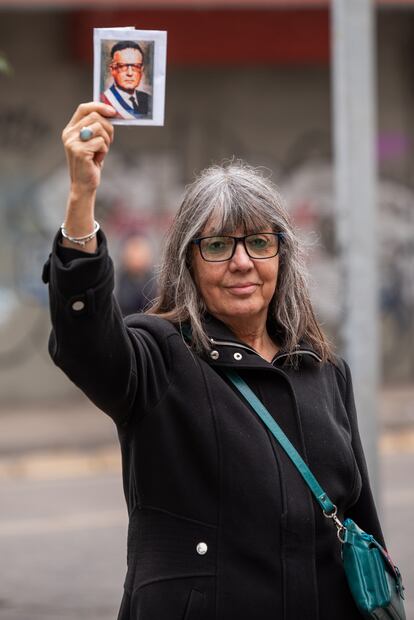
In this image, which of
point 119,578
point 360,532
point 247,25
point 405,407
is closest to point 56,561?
point 119,578

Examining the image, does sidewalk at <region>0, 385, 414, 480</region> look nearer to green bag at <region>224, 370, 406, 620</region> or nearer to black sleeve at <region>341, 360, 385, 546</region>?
black sleeve at <region>341, 360, 385, 546</region>

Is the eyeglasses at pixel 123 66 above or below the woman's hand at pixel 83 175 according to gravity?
above

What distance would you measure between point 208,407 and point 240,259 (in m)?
0.35

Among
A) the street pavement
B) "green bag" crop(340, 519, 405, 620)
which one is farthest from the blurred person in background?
"green bag" crop(340, 519, 405, 620)

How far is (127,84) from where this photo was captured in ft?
9.58

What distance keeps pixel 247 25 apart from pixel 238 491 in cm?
1262

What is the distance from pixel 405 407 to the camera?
1483cm

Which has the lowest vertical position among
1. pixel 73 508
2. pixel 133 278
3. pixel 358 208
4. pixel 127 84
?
pixel 127 84

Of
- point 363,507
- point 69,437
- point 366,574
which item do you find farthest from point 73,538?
point 366,574

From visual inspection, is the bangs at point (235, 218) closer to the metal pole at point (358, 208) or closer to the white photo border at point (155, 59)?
the white photo border at point (155, 59)

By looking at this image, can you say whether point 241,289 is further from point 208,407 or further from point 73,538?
point 73,538

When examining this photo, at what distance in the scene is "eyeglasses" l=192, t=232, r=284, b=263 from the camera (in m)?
3.13

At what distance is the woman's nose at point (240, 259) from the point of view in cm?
311

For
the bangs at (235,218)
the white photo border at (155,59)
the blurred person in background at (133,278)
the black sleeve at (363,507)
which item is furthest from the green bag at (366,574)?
the blurred person in background at (133,278)
